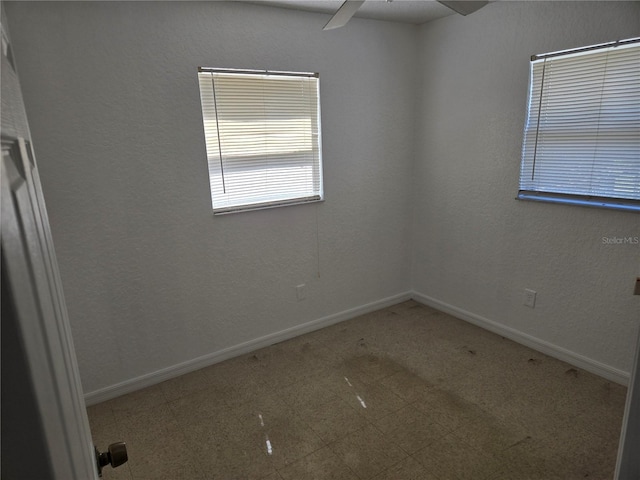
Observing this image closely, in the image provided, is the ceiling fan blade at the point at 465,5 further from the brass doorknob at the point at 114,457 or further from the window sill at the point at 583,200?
the brass doorknob at the point at 114,457

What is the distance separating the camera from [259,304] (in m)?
2.97

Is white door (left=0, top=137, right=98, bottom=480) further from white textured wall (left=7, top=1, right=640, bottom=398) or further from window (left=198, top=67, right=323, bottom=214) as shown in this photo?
window (left=198, top=67, right=323, bottom=214)

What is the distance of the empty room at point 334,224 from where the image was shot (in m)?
2.06

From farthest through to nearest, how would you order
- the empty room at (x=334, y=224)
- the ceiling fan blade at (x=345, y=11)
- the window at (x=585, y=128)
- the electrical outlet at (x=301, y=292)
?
1. the electrical outlet at (x=301, y=292)
2. the window at (x=585, y=128)
3. the empty room at (x=334, y=224)
4. the ceiling fan blade at (x=345, y=11)

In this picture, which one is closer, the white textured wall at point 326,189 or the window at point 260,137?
the white textured wall at point 326,189

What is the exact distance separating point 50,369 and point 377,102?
3.17 metres

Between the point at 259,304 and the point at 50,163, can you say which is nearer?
the point at 50,163

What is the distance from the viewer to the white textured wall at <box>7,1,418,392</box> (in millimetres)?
2094

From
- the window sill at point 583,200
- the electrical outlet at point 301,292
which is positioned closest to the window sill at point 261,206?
the electrical outlet at point 301,292

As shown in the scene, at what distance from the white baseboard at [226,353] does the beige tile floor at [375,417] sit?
0.05m

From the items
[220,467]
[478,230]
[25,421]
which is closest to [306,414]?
[220,467]

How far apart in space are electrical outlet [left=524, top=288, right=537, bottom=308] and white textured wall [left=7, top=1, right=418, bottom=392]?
1279 mm

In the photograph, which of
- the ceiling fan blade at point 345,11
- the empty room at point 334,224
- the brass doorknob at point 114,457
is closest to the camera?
the brass doorknob at point 114,457

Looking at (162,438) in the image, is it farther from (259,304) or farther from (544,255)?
Answer: (544,255)
